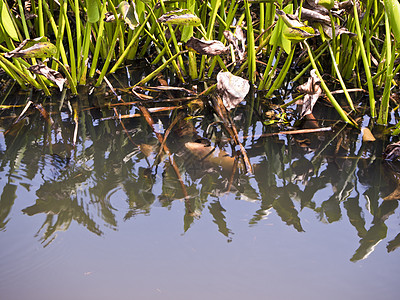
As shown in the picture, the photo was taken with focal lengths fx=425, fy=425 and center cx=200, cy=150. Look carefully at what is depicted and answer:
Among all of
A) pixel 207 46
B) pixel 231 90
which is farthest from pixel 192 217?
pixel 207 46

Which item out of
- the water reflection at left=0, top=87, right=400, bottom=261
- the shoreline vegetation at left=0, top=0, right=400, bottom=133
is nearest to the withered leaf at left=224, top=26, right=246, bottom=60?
the shoreline vegetation at left=0, top=0, right=400, bottom=133

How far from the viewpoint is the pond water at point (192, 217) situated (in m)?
0.71

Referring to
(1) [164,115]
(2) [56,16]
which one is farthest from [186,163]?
(2) [56,16]

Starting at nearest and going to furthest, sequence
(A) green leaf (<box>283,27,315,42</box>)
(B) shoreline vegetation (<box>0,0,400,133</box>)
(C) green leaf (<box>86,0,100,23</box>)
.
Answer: (A) green leaf (<box>283,27,315,42</box>), (B) shoreline vegetation (<box>0,0,400,133</box>), (C) green leaf (<box>86,0,100,23</box>)

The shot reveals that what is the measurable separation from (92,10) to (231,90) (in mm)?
490

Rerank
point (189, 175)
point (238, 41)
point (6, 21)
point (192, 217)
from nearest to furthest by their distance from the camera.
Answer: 1. point (192, 217)
2. point (189, 175)
3. point (6, 21)
4. point (238, 41)

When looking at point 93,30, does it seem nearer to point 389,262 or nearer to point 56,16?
point 56,16

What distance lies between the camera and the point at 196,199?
0.91m

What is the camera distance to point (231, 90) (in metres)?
1.12

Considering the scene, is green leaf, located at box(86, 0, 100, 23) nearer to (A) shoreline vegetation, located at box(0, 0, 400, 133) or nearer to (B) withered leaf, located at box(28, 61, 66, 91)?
(A) shoreline vegetation, located at box(0, 0, 400, 133)

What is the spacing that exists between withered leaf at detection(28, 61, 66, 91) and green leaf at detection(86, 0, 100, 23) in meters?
0.21

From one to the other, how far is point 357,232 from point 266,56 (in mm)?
1006

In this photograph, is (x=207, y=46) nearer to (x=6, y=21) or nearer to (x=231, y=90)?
(x=231, y=90)

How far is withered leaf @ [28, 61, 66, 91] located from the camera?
3.76ft
